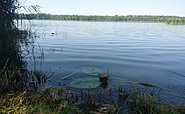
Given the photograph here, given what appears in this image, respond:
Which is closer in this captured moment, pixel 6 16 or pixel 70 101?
pixel 70 101

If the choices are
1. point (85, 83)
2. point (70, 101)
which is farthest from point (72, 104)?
point (85, 83)

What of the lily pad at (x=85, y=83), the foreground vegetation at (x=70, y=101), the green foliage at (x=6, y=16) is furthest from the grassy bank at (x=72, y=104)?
the green foliage at (x=6, y=16)

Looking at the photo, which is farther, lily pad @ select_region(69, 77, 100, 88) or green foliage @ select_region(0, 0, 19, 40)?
green foliage @ select_region(0, 0, 19, 40)

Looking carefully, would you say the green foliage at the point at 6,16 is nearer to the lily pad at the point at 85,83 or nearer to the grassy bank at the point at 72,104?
the grassy bank at the point at 72,104

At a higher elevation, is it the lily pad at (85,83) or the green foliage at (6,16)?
the green foliage at (6,16)

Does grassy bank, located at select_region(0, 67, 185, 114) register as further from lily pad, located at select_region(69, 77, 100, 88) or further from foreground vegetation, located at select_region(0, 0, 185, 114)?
lily pad, located at select_region(69, 77, 100, 88)

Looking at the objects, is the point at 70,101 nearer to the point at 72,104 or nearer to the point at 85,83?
the point at 72,104

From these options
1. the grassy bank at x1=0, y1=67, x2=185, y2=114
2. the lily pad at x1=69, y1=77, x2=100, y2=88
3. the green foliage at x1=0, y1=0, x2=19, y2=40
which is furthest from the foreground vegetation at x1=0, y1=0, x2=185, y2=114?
the green foliage at x1=0, y1=0, x2=19, y2=40

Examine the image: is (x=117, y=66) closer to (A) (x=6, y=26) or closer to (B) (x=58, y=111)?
(B) (x=58, y=111)

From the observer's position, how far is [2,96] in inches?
151

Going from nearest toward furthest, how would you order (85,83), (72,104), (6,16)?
(72,104)
(85,83)
(6,16)

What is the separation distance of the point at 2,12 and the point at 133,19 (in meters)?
135

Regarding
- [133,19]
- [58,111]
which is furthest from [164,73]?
[133,19]

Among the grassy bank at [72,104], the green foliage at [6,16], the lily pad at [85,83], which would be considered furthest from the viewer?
the green foliage at [6,16]
